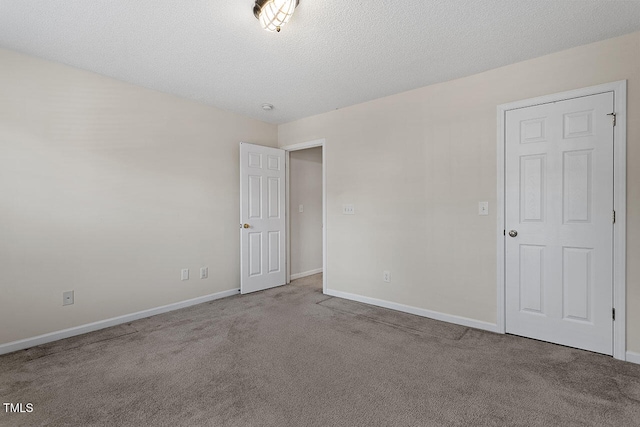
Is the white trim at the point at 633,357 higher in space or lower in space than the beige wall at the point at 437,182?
lower

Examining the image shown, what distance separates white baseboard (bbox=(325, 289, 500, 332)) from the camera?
2961 millimetres

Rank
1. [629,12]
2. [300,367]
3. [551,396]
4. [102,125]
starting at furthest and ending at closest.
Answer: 1. [102,125]
2. [300,367]
3. [629,12]
4. [551,396]

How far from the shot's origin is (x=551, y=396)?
6.23 ft

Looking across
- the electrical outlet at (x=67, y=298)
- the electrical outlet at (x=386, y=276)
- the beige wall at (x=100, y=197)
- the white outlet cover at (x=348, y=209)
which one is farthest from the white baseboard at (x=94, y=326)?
the electrical outlet at (x=386, y=276)

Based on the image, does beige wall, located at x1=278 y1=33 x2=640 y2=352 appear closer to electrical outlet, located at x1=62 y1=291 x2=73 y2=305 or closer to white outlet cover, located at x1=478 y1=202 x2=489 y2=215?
white outlet cover, located at x1=478 y1=202 x2=489 y2=215

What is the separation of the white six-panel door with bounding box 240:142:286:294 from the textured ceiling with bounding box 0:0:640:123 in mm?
1288

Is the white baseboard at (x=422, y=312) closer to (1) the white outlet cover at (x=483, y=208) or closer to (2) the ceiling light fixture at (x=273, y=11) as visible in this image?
(1) the white outlet cover at (x=483, y=208)

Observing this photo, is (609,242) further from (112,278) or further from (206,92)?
(112,278)

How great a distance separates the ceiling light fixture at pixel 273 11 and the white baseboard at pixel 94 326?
10.1 ft

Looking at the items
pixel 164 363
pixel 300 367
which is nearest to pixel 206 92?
pixel 164 363

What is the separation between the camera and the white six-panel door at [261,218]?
A: 4.19 m

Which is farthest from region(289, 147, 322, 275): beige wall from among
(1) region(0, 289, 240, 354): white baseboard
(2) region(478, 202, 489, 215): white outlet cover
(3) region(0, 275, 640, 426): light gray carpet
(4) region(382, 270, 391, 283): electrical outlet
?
(2) region(478, 202, 489, 215): white outlet cover

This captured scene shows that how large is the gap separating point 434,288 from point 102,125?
148 inches

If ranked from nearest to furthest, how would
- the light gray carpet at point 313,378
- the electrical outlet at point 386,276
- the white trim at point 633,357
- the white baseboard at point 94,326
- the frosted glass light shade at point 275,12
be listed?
the light gray carpet at point 313,378
the frosted glass light shade at point 275,12
the white trim at point 633,357
the white baseboard at point 94,326
the electrical outlet at point 386,276
